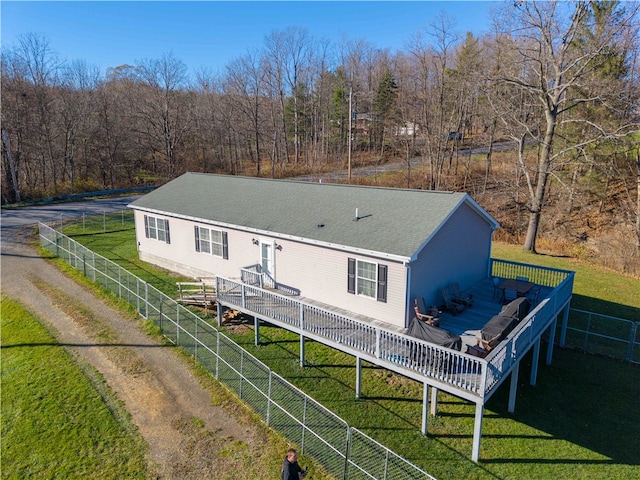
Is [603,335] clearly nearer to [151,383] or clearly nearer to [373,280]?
[373,280]

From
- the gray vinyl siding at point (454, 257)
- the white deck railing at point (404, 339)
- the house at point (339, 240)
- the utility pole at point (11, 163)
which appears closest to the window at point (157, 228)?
the house at point (339, 240)

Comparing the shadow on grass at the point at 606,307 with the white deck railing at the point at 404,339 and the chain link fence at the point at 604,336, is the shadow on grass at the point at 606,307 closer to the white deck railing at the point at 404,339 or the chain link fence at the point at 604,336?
the chain link fence at the point at 604,336

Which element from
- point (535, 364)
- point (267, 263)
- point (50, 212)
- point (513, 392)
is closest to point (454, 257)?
point (535, 364)

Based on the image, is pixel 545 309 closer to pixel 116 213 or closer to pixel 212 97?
pixel 116 213

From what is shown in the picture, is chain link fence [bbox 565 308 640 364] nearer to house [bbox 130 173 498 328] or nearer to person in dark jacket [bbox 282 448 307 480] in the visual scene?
house [bbox 130 173 498 328]

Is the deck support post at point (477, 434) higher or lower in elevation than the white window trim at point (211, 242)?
lower

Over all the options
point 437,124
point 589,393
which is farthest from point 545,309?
point 437,124
